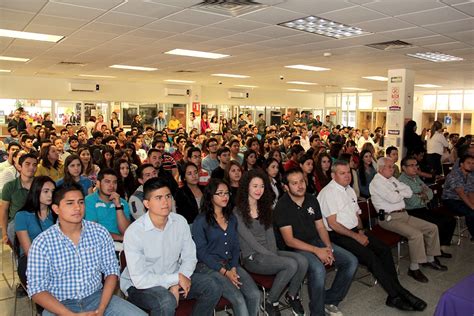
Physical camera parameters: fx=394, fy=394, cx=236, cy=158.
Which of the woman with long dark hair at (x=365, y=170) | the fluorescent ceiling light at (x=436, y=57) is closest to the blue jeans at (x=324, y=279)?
the woman with long dark hair at (x=365, y=170)

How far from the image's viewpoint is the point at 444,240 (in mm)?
5613

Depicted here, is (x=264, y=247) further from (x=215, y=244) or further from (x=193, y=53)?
(x=193, y=53)

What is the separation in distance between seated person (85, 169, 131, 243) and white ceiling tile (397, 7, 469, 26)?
13.8 feet

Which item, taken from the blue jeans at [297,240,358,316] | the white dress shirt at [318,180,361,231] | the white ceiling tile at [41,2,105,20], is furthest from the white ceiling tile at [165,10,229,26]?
the blue jeans at [297,240,358,316]

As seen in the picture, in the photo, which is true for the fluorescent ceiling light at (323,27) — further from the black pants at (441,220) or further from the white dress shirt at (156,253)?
the white dress shirt at (156,253)

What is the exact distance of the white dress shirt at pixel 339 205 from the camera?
4.26m

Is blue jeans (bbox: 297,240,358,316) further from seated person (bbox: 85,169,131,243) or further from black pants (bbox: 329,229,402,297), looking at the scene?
seated person (bbox: 85,169,131,243)

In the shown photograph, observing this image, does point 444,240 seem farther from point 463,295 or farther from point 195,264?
point 195,264

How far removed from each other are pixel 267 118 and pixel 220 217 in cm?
1853

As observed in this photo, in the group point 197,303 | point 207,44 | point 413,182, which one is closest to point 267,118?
point 207,44

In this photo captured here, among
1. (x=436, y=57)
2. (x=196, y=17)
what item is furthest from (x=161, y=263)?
(x=436, y=57)

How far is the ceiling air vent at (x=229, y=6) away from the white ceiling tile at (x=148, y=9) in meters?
0.36

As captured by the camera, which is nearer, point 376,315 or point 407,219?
point 376,315

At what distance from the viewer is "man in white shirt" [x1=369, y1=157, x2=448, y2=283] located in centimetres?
466
